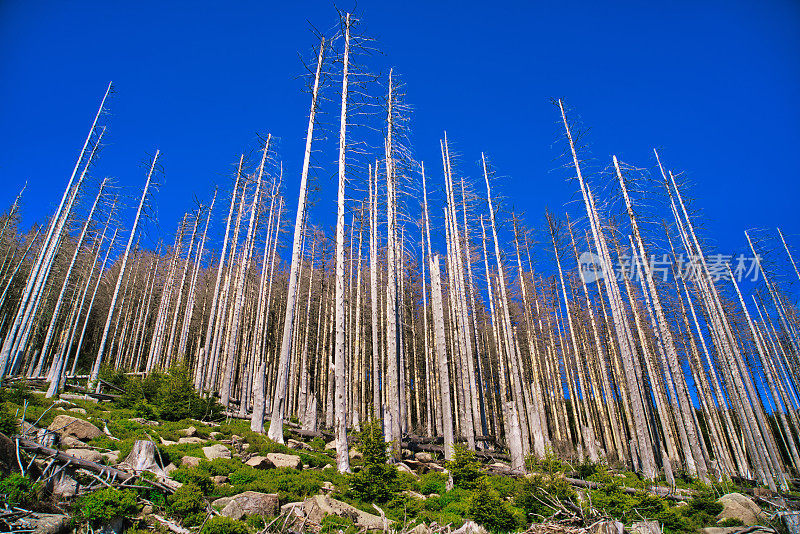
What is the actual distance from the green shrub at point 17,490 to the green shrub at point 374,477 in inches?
176

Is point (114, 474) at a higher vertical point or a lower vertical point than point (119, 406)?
lower

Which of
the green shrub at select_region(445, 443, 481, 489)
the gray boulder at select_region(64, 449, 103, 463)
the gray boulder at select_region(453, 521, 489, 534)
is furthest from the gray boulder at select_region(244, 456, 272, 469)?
the gray boulder at select_region(453, 521, 489, 534)

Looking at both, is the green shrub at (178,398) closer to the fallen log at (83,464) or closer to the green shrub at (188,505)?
the fallen log at (83,464)

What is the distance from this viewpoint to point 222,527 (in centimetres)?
436

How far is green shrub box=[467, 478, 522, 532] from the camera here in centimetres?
578

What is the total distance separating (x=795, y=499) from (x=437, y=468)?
11220mm

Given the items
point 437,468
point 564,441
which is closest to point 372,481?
point 437,468

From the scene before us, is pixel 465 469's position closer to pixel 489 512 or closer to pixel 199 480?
pixel 489 512

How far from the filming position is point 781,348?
23625 mm

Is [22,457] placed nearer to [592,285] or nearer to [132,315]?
[592,285]

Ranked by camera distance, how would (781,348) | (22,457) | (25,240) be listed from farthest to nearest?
1. (25,240)
2. (781,348)
3. (22,457)

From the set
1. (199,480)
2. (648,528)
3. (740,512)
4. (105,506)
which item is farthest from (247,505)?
(740,512)

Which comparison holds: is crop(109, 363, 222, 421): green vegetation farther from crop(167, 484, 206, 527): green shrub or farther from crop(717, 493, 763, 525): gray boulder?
crop(717, 493, 763, 525): gray boulder

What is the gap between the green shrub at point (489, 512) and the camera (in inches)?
228
